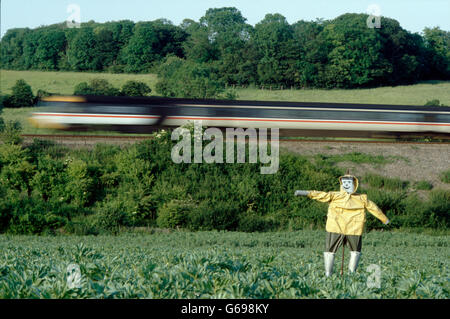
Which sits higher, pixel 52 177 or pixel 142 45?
pixel 142 45

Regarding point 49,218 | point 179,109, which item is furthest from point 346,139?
point 49,218

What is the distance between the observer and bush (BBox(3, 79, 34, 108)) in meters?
31.6

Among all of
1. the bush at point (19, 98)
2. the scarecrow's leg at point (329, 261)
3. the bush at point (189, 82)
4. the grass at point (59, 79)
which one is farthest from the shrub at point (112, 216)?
the grass at point (59, 79)

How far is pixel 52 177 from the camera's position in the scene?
1817 centimetres

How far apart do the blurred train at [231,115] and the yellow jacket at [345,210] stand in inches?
577

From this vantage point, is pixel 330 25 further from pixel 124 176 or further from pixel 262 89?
pixel 124 176

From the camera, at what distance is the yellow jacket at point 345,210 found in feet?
19.4

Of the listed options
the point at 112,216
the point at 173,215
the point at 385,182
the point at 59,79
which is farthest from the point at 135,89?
the point at 385,182

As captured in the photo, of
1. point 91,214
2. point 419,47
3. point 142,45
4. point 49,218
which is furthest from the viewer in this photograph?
point 419,47

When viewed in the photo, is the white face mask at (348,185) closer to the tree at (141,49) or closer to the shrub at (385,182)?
the shrub at (385,182)

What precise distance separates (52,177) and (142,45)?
19.6 m

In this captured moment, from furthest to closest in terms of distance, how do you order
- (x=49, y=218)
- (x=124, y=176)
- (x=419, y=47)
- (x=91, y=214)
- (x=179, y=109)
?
(x=419, y=47) → (x=179, y=109) → (x=124, y=176) → (x=91, y=214) → (x=49, y=218)

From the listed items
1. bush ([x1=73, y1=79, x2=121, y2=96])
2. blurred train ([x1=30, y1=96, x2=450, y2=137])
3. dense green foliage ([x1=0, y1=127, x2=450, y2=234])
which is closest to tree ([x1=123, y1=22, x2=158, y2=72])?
bush ([x1=73, y1=79, x2=121, y2=96])
